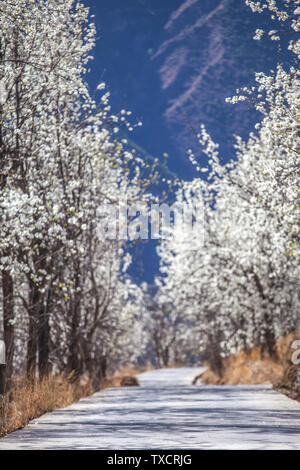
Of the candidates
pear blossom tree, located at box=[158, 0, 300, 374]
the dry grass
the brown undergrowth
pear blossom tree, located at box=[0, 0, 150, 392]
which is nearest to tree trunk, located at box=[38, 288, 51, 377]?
pear blossom tree, located at box=[0, 0, 150, 392]

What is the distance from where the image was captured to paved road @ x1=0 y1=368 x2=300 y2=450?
1010cm

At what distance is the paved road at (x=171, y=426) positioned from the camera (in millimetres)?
10097

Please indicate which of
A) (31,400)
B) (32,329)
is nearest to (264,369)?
(32,329)

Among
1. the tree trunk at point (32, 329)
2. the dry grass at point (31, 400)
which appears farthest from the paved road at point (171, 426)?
the tree trunk at point (32, 329)

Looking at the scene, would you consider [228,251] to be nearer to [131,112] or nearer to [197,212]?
[197,212]

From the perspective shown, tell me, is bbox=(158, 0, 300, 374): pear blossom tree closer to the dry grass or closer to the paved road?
the paved road

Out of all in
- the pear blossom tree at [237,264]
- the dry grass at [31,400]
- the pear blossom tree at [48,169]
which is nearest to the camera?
the dry grass at [31,400]

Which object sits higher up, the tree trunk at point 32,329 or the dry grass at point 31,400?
the tree trunk at point 32,329

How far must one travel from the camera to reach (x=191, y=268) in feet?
106

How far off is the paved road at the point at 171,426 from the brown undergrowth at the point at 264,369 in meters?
2.23

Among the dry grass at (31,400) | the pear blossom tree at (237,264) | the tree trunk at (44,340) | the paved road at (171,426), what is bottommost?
the paved road at (171,426)

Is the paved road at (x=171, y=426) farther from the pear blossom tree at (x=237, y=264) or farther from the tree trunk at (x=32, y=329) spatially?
the pear blossom tree at (x=237, y=264)

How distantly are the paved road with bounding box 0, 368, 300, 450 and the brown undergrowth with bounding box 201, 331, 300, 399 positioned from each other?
7.30 ft

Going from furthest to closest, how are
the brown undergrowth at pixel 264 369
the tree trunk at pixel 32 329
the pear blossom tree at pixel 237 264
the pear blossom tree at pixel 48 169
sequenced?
the pear blossom tree at pixel 237 264, the brown undergrowth at pixel 264 369, the tree trunk at pixel 32 329, the pear blossom tree at pixel 48 169
